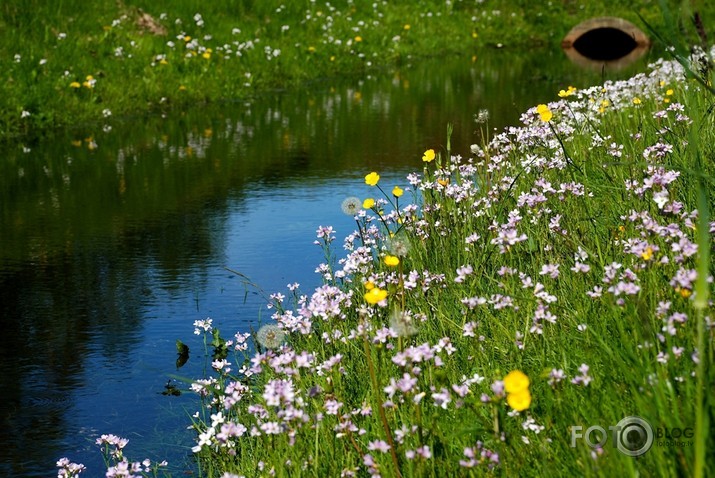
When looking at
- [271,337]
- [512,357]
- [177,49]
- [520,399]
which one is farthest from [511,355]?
[177,49]

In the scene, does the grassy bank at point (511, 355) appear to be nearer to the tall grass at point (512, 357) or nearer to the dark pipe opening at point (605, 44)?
the tall grass at point (512, 357)

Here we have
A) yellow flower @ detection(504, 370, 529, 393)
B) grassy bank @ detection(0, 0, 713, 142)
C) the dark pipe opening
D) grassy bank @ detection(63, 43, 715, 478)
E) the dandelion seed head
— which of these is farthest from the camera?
the dark pipe opening

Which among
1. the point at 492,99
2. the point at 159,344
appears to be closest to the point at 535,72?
the point at 492,99

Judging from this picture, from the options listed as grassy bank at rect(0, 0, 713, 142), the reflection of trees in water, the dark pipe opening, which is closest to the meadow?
the reflection of trees in water

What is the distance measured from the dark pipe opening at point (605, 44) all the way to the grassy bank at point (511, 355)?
16.5 m

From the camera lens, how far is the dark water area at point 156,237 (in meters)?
4.32

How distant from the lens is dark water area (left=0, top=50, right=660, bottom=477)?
4.32 metres

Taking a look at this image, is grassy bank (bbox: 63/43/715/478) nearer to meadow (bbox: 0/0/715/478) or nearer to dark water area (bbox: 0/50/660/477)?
meadow (bbox: 0/0/715/478)

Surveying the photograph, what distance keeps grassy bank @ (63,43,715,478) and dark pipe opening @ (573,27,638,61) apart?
650 inches

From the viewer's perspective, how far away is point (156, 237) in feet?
22.7

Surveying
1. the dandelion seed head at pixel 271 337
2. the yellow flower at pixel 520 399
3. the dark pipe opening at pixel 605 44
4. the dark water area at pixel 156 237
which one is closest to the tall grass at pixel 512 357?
the yellow flower at pixel 520 399

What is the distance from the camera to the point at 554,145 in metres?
5.54

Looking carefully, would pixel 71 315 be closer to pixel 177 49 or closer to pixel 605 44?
pixel 177 49

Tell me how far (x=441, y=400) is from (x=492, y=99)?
37.1 ft
